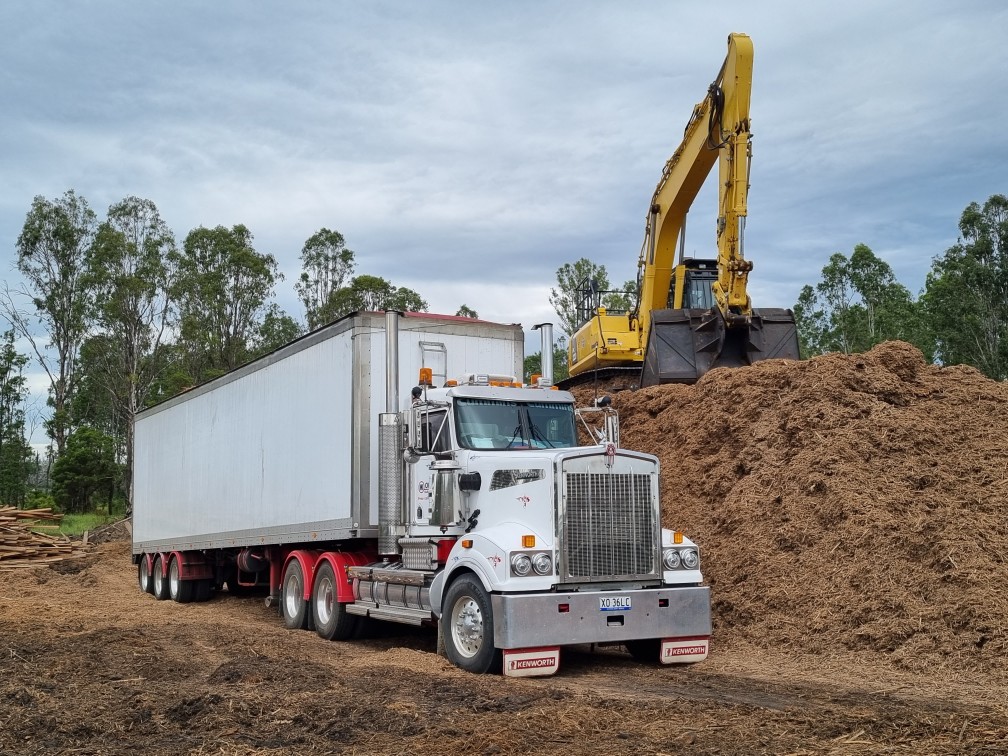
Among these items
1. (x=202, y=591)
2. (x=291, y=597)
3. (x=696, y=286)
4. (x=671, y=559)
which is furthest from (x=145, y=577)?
(x=671, y=559)

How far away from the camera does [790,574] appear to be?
1147 cm

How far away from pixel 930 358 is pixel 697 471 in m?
34.8

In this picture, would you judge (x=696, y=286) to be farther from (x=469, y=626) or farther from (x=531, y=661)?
(x=531, y=661)

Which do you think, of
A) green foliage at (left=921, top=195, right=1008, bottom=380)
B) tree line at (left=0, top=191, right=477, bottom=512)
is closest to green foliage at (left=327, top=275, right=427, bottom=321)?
tree line at (left=0, top=191, right=477, bottom=512)

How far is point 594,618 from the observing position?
935 cm

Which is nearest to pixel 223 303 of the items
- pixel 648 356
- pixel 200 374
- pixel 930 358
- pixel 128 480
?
pixel 200 374

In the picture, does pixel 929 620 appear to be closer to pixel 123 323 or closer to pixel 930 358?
pixel 930 358

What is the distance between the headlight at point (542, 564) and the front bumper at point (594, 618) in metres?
0.24

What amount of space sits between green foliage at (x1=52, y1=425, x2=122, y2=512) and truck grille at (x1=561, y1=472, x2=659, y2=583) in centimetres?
4423

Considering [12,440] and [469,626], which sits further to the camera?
[12,440]

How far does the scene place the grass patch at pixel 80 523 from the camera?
37.5m

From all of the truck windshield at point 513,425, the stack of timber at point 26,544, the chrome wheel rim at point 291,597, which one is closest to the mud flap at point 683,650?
the truck windshield at point 513,425

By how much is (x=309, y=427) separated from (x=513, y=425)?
12.4ft

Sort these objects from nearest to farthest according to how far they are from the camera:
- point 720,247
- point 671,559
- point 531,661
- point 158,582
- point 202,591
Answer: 1. point 531,661
2. point 671,559
3. point 720,247
4. point 202,591
5. point 158,582
